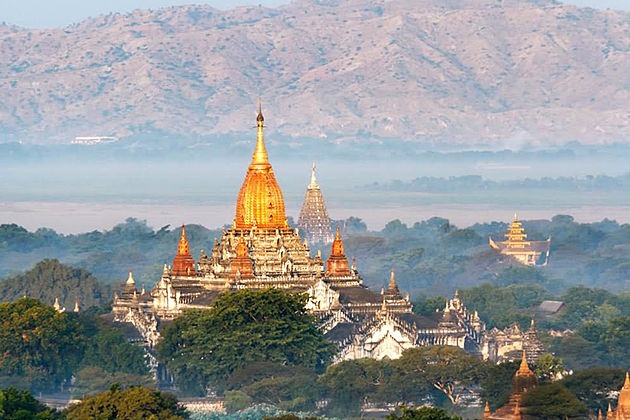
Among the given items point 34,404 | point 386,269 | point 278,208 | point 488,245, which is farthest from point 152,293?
point 488,245

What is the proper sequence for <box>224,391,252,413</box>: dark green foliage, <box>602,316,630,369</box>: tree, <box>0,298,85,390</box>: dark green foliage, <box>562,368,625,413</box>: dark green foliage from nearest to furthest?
<box>562,368,625,413</box>: dark green foliage → <box>224,391,252,413</box>: dark green foliage → <box>0,298,85,390</box>: dark green foliage → <box>602,316,630,369</box>: tree

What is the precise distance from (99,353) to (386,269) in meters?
68.0

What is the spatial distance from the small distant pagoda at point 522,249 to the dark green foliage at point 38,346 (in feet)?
224

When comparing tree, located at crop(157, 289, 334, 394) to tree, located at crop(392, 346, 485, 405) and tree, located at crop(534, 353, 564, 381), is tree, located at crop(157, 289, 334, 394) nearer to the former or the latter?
tree, located at crop(392, 346, 485, 405)

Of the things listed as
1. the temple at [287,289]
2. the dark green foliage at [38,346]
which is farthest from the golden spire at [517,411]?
the temple at [287,289]

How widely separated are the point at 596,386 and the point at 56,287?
52.0m

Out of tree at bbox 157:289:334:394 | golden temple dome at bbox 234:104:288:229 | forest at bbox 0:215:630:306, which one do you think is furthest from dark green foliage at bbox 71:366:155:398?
forest at bbox 0:215:630:306

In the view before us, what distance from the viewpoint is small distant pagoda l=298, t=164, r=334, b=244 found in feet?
529

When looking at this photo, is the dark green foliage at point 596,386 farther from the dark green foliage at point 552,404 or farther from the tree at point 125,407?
the tree at point 125,407

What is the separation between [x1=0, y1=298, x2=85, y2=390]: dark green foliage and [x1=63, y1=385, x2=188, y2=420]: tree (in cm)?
1845

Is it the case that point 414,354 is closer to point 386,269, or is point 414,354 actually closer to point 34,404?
point 34,404

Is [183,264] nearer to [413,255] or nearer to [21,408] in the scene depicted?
[21,408]

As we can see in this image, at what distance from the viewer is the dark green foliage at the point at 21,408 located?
61944 millimetres

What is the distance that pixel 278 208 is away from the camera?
9856 centimetres
